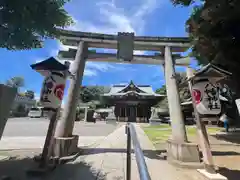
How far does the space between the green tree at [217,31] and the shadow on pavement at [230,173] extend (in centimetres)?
421

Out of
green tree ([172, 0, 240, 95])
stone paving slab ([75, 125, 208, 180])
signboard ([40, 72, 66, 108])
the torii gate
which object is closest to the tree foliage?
green tree ([172, 0, 240, 95])

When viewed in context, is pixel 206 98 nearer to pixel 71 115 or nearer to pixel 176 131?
pixel 176 131

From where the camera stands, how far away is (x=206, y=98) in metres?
3.69

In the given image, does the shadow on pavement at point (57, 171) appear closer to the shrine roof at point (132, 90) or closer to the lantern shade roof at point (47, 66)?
the lantern shade roof at point (47, 66)

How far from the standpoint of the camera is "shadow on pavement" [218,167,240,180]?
11.7 ft

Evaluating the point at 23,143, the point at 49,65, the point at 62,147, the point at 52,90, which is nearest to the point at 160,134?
the point at 23,143

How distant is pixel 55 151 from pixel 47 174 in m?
0.85

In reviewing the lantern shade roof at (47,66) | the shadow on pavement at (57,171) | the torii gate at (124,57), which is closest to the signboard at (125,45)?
the torii gate at (124,57)

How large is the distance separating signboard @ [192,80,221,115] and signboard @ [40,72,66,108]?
10.1 ft

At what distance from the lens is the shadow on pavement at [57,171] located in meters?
3.21

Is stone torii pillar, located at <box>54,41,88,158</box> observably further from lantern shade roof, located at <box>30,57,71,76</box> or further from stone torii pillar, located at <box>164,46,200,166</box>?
stone torii pillar, located at <box>164,46,200,166</box>

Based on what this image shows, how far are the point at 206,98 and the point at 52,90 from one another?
341 centimetres

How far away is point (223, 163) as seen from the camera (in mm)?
4438

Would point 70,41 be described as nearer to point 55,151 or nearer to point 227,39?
point 55,151
